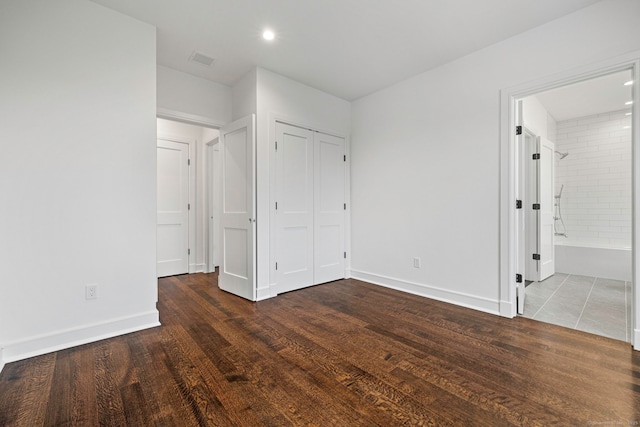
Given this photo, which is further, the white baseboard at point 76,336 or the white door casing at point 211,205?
the white door casing at point 211,205

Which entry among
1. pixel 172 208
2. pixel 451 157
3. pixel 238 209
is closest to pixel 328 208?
pixel 238 209

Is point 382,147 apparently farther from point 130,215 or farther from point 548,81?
point 130,215

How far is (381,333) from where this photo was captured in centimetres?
242

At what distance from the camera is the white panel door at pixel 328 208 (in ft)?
13.1

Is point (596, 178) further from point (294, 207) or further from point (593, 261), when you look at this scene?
point (294, 207)

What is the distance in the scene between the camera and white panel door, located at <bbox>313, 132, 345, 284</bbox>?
3980 millimetres

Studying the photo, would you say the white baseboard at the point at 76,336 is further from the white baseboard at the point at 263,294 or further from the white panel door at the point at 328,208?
the white panel door at the point at 328,208

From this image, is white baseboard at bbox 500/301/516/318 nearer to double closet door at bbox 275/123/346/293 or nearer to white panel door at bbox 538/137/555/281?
white panel door at bbox 538/137/555/281

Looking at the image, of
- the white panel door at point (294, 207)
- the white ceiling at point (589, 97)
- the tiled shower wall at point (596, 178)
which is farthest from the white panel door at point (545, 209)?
the white panel door at point (294, 207)

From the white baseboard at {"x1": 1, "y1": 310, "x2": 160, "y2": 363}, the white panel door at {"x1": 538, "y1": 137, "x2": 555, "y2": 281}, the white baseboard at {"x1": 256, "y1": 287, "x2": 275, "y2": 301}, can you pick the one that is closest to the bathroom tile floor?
the white panel door at {"x1": 538, "y1": 137, "x2": 555, "y2": 281}

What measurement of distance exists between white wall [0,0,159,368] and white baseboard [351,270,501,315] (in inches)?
106

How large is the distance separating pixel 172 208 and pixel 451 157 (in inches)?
163

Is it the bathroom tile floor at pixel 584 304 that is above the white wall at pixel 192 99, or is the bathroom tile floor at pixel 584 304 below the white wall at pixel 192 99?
below

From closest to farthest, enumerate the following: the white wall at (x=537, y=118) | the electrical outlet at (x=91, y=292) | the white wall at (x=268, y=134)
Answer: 1. the electrical outlet at (x=91, y=292)
2. the white wall at (x=268, y=134)
3. the white wall at (x=537, y=118)
